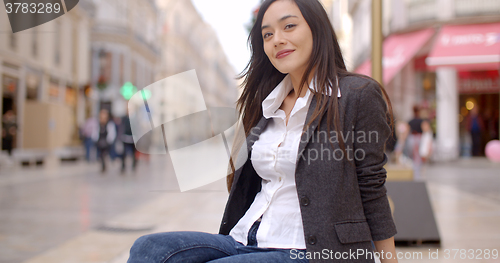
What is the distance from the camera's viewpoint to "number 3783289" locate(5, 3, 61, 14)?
7.44 ft

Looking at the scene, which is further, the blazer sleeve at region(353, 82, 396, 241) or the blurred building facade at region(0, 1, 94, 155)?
the blurred building facade at region(0, 1, 94, 155)

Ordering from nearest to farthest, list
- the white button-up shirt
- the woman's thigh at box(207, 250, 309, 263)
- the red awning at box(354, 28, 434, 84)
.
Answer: the woman's thigh at box(207, 250, 309, 263)
the white button-up shirt
the red awning at box(354, 28, 434, 84)

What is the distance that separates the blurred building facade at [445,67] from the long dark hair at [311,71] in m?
10.0

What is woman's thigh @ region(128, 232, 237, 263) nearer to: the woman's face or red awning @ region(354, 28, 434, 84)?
the woman's face

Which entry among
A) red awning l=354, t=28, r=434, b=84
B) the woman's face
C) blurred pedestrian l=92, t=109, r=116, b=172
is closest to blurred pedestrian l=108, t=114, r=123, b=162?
blurred pedestrian l=92, t=109, r=116, b=172

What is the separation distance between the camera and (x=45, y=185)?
23.0 ft

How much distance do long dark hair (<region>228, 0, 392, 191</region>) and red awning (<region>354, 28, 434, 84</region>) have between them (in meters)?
10.4

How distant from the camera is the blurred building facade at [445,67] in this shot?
11.4m

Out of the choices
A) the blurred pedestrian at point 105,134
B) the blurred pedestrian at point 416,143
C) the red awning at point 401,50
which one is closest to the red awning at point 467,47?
the red awning at point 401,50

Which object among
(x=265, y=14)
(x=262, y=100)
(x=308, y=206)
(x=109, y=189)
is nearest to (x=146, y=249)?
(x=308, y=206)

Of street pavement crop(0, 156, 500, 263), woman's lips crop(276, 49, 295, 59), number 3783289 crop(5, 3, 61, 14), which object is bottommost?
street pavement crop(0, 156, 500, 263)

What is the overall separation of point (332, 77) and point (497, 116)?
13.8 meters

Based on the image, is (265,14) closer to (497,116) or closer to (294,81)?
(294,81)

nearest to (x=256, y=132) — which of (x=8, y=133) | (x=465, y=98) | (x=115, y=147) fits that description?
(x=115, y=147)
